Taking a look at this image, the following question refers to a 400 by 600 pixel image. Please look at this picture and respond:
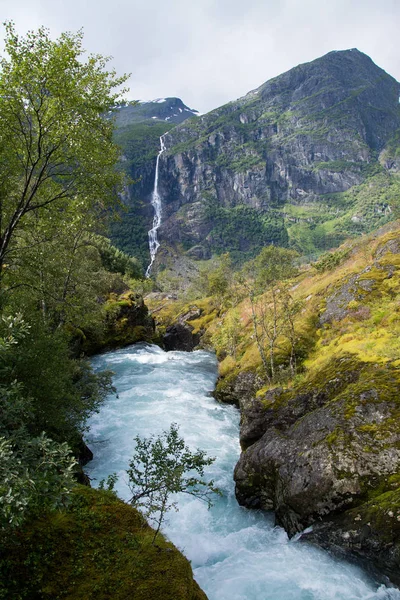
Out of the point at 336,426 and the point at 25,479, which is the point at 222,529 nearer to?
the point at 336,426

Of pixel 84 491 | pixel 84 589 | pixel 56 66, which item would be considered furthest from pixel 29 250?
pixel 84 589

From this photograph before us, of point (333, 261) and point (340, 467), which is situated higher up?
point (333, 261)

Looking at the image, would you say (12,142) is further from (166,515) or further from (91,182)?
(166,515)

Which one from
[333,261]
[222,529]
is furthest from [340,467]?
[333,261]

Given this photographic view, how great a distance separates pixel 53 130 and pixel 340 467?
545 inches

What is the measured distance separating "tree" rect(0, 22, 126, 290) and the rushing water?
11.8 metres

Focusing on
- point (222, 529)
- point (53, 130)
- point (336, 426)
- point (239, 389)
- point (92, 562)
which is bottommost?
point (222, 529)

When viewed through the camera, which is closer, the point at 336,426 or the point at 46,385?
the point at 46,385

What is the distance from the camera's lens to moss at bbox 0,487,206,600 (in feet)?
18.4

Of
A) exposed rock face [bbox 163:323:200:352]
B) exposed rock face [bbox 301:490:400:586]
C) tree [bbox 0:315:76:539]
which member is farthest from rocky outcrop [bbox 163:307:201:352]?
tree [bbox 0:315:76:539]

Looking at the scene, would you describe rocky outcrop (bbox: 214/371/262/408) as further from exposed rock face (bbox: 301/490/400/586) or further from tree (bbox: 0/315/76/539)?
tree (bbox: 0/315/76/539)

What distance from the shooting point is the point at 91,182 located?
1233 centimetres

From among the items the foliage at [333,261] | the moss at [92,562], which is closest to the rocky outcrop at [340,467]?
the moss at [92,562]

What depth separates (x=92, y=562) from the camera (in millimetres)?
6246
